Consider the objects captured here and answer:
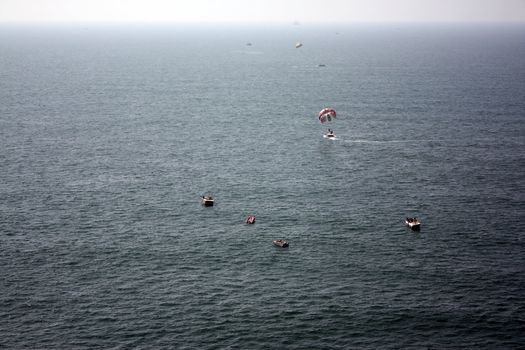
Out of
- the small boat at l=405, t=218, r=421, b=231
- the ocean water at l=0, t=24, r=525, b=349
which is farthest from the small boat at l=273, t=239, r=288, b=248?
the small boat at l=405, t=218, r=421, b=231

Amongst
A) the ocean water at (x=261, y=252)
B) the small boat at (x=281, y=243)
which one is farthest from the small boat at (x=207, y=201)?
the small boat at (x=281, y=243)

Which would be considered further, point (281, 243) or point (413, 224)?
point (413, 224)

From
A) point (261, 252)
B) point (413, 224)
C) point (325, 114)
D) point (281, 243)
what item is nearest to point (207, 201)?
point (261, 252)

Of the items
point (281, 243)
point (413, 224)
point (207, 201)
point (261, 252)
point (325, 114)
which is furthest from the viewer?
point (325, 114)

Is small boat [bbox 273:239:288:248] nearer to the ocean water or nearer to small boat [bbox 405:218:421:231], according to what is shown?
the ocean water

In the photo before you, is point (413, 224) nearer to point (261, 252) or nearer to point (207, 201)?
point (261, 252)

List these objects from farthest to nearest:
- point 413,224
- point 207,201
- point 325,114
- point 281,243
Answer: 1. point 325,114
2. point 207,201
3. point 413,224
4. point 281,243

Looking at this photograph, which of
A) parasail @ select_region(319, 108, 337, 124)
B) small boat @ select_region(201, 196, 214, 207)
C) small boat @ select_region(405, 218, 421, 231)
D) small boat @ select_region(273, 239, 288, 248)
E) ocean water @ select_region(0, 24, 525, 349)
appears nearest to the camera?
ocean water @ select_region(0, 24, 525, 349)

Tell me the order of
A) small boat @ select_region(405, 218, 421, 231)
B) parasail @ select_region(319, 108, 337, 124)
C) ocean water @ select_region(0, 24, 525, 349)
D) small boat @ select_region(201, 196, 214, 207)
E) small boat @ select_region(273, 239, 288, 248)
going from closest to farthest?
ocean water @ select_region(0, 24, 525, 349)
small boat @ select_region(273, 239, 288, 248)
small boat @ select_region(405, 218, 421, 231)
small boat @ select_region(201, 196, 214, 207)
parasail @ select_region(319, 108, 337, 124)

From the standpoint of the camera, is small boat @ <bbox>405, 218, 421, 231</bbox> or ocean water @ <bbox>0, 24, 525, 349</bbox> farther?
small boat @ <bbox>405, 218, 421, 231</bbox>

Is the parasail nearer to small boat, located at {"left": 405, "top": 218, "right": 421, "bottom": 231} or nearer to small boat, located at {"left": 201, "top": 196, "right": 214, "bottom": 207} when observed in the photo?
small boat, located at {"left": 201, "top": 196, "right": 214, "bottom": 207}

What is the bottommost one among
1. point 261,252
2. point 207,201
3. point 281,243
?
point 261,252

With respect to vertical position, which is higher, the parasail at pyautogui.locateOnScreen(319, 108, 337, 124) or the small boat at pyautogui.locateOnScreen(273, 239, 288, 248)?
the parasail at pyautogui.locateOnScreen(319, 108, 337, 124)
